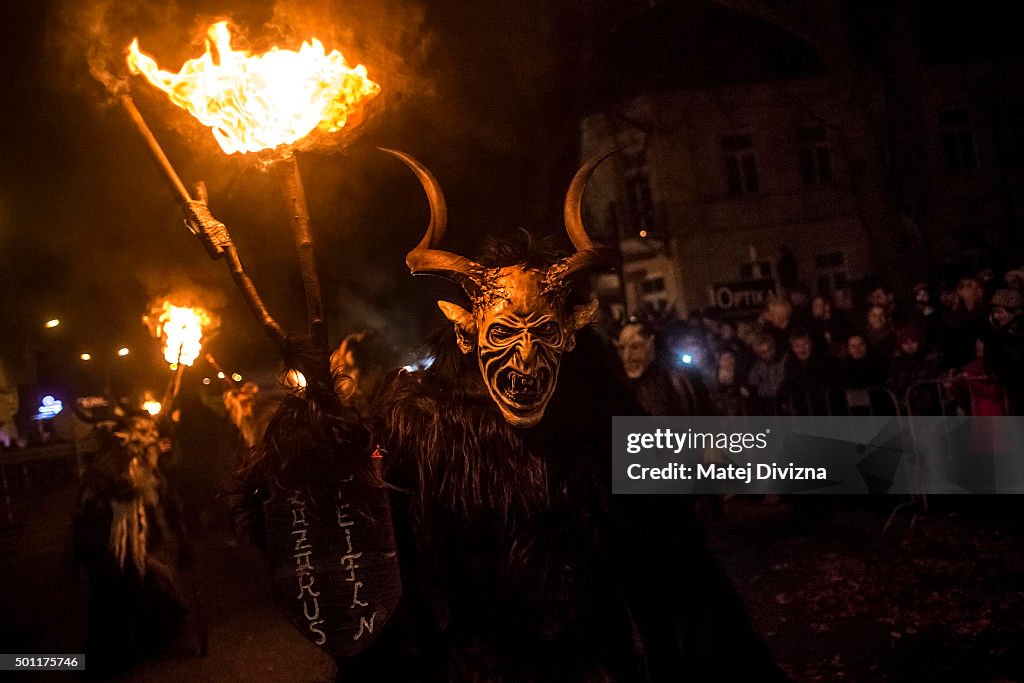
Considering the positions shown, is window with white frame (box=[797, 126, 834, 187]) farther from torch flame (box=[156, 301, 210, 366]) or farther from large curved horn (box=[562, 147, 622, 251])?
large curved horn (box=[562, 147, 622, 251])

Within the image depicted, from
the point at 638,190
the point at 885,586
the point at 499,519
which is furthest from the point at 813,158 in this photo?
the point at 499,519

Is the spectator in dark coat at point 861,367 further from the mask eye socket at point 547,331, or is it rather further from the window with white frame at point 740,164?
the window with white frame at point 740,164

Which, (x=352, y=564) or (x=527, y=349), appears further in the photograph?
(x=527, y=349)

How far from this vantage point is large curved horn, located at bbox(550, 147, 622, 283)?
3.17 m

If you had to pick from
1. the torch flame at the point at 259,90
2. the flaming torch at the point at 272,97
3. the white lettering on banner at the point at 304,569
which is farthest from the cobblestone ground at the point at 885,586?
the torch flame at the point at 259,90

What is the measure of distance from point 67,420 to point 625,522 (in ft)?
56.5

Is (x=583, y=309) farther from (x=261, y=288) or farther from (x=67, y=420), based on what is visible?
(x=67, y=420)

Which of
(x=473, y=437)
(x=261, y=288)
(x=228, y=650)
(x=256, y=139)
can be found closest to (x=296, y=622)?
(x=473, y=437)

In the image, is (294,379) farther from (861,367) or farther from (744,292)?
(744,292)

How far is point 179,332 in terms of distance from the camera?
24.0 feet

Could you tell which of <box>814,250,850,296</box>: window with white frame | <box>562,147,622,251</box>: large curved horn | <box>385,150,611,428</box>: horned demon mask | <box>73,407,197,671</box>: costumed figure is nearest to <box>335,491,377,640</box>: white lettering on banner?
<box>385,150,611,428</box>: horned demon mask

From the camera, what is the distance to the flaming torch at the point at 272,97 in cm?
320

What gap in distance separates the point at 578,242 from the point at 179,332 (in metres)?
5.18

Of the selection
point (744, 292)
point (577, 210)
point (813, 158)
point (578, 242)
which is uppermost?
point (813, 158)
